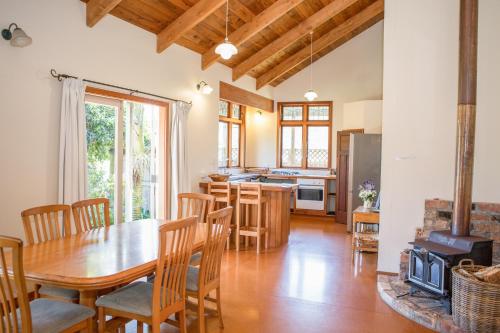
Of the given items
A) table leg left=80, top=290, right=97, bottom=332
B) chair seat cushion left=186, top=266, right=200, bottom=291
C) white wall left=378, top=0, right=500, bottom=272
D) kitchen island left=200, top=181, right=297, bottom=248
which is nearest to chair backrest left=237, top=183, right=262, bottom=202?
kitchen island left=200, top=181, right=297, bottom=248

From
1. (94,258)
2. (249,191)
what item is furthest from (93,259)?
(249,191)

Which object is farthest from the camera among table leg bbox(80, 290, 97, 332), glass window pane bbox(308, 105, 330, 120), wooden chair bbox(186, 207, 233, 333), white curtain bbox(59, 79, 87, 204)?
glass window pane bbox(308, 105, 330, 120)

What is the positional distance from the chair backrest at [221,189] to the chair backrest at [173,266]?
284cm

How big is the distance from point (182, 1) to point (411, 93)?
285 centimetres

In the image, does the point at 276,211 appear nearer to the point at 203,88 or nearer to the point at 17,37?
the point at 203,88

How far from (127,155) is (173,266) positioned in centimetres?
268

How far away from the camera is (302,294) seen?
371 cm

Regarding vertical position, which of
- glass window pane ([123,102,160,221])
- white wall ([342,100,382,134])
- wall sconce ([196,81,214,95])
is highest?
wall sconce ([196,81,214,95])

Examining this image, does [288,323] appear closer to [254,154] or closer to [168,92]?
[168,92]

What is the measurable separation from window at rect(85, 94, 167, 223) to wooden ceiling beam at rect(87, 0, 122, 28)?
30.1 inches

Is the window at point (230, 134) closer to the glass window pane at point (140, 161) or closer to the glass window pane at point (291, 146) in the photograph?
the glass window pane at point (291, 146)

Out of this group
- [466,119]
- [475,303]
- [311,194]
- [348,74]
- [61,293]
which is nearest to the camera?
[61,293]

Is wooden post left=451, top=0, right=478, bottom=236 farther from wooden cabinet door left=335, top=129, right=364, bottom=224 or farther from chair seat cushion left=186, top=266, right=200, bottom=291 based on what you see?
wooden cabinet door left=335, top=129, right=364, bottom=224

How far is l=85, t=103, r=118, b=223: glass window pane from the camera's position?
412 centimetres
